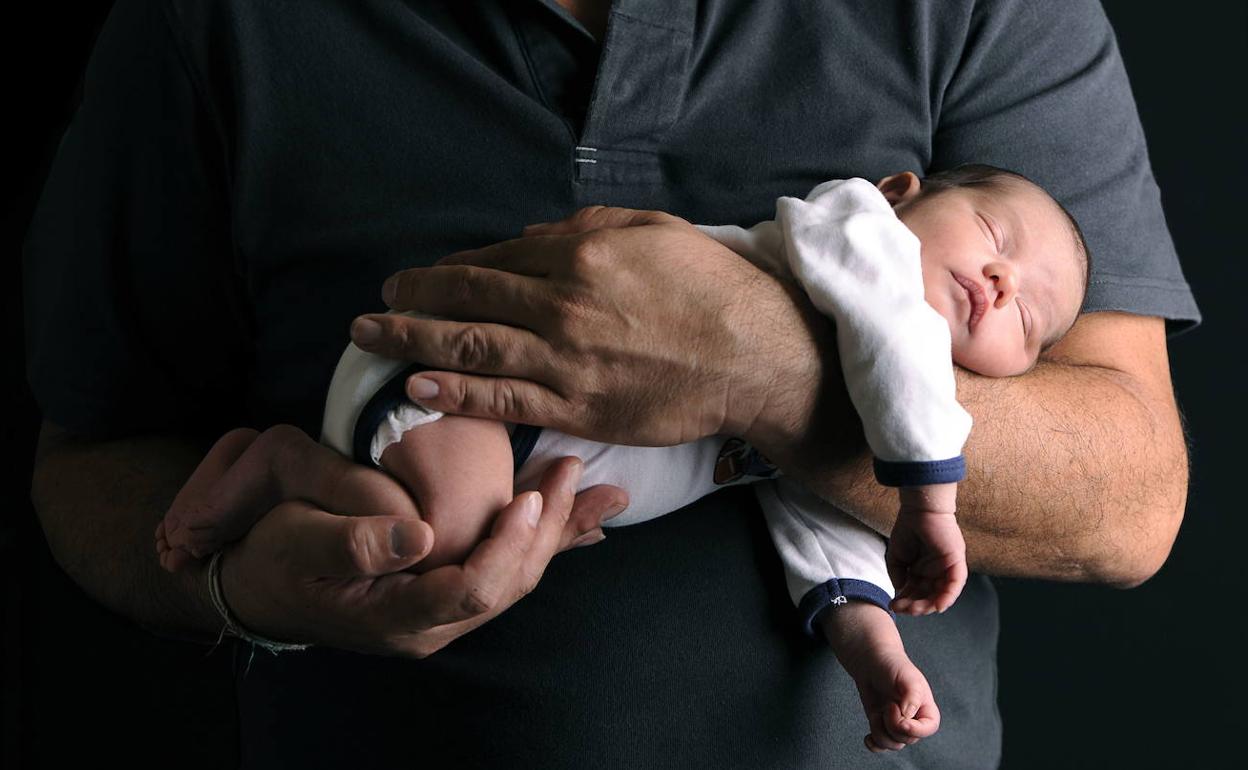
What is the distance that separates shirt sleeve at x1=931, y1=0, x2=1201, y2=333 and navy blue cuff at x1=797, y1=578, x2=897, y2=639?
46 cm

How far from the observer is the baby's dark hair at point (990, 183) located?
133 centimetres

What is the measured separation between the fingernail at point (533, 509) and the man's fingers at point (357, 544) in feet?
0.31

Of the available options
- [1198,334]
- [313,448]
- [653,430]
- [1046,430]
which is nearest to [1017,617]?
[1198,334]

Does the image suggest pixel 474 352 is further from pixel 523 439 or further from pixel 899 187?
pixel 899 187

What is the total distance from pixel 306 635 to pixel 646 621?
0.37 metres

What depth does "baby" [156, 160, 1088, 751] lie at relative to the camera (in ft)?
3.62

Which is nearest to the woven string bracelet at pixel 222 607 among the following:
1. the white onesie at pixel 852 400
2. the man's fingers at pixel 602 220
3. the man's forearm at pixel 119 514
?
the man's forearm at pixel 119 514

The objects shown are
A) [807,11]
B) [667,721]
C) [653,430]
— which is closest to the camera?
[653,430]

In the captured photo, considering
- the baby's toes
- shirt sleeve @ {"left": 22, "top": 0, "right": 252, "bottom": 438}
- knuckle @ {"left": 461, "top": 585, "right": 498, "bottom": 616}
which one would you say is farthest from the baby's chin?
shirt sleeve @ {"left": 22, "top": 0, "right": 252, "bottom": 438}

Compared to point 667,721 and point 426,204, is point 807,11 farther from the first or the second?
point 667,721

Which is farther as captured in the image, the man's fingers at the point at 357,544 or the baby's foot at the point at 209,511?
the baby's foot at the point at 209,511

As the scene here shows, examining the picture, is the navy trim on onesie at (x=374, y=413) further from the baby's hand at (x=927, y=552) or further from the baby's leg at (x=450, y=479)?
the baby's hand at (x=927, y=552)

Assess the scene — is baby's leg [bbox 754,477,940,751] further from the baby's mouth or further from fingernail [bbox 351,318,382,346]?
fingernail [bbox 351,318,382,346]

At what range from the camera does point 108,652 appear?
2.05m
